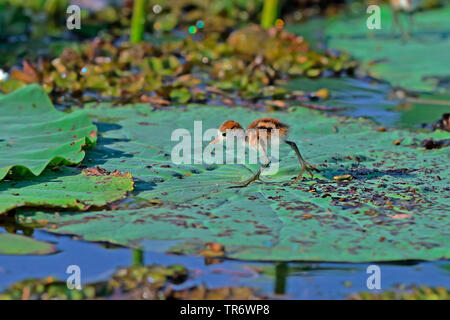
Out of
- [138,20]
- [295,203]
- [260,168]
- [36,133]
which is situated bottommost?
[295,203]

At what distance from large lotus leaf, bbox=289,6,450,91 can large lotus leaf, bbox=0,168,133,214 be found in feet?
12.2

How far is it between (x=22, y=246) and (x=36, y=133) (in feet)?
5.11

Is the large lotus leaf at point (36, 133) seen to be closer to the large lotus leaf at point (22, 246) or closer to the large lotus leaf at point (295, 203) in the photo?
the large lotus leaf at point (295, 203)

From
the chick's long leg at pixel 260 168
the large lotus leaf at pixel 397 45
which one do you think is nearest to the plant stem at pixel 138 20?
the large lotus leaf at pixel 397 45

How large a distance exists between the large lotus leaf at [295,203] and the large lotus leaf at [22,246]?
124mm

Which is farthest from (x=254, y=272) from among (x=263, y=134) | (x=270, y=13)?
(x=270, y=13)

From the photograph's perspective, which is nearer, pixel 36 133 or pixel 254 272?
pixel 254 272

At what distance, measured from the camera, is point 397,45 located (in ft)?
27.7

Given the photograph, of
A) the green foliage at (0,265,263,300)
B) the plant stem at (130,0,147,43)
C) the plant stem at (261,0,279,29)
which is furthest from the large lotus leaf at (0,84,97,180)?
the plant stem at (261,0,279,29)

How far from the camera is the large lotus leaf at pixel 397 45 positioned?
279 inches
